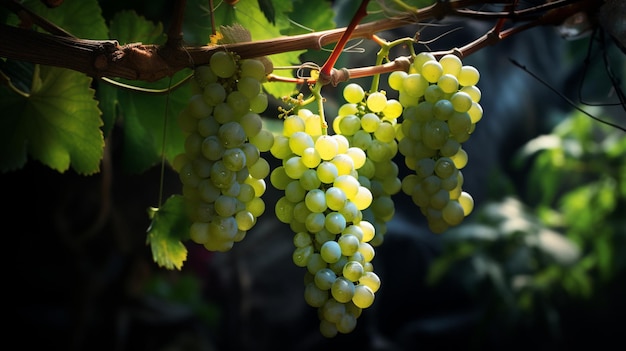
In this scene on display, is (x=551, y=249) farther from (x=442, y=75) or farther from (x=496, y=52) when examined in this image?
(x=442, y=75)

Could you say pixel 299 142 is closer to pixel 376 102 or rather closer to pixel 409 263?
pixel 376 102

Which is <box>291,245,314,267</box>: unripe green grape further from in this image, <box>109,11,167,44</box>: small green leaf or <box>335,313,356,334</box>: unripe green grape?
<box>109,11,167,44</box>: small green leaf

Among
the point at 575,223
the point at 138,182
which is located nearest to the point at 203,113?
the point at 138,182

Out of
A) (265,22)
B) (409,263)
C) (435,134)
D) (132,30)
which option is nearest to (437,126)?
(435,134)

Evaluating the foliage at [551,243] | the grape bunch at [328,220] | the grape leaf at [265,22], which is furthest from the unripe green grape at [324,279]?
the foliage at [551,243]

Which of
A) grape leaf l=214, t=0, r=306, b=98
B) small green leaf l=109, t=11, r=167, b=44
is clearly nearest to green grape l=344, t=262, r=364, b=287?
grape leaf l=214, t=0, r=306, b=98

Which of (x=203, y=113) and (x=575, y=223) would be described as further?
(x=575, y=223)

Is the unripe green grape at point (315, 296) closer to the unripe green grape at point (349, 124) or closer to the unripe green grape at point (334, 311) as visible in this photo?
the unripe green grape at point (334, 311)
